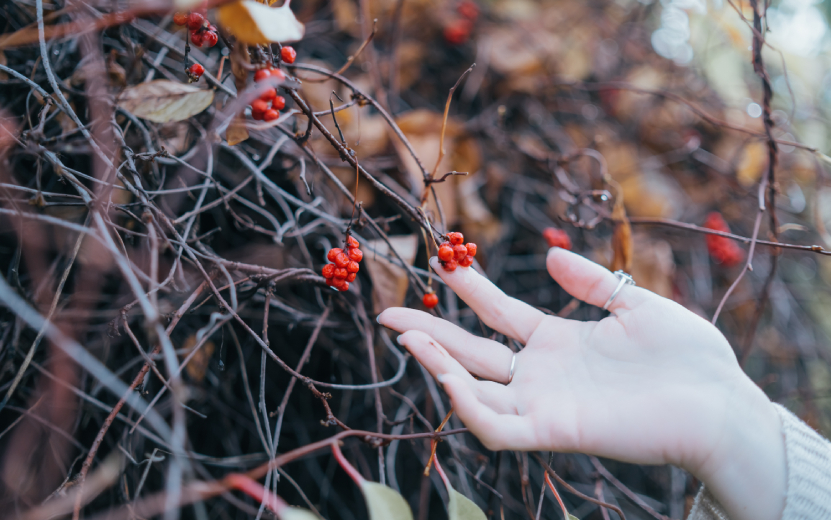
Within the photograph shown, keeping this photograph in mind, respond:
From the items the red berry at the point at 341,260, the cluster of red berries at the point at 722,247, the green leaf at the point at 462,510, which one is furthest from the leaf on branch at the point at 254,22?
the cluster of red berries at the point at 722,247

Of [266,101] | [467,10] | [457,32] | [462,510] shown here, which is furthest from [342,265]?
[467,10]

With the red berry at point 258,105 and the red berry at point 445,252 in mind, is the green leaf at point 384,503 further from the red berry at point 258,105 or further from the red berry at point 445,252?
the red berry at point 258,105

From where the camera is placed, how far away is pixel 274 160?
1005mm

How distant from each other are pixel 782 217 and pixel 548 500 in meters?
1.52

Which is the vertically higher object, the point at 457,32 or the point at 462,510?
the point at 457,32

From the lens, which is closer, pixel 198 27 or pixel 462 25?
pixel 198 27

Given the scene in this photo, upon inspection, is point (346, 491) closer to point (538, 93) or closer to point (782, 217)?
point (538, 93)

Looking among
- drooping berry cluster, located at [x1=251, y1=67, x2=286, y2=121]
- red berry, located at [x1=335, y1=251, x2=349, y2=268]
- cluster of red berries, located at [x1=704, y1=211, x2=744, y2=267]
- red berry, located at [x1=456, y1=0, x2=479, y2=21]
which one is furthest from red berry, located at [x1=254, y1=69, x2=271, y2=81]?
cluster of red berries, located at [x1=704, y1=211, x2=744, y2=267]

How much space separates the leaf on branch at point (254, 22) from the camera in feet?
1.49

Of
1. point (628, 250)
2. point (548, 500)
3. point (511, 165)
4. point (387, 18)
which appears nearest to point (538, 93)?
point (511, 165)

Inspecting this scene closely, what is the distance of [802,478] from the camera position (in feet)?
2.28

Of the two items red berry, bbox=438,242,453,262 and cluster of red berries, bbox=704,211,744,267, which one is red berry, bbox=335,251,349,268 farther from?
cluster of red berries, bbox=704,211,744,267

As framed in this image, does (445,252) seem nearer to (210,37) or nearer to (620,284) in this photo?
(620,284)

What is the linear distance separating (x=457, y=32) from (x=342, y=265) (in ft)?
3.72
